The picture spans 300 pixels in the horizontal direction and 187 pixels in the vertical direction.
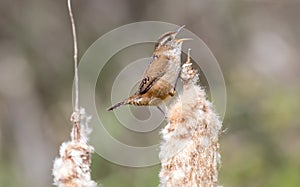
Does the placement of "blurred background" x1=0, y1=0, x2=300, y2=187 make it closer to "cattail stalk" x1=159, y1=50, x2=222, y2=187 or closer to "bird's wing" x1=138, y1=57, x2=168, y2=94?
"bird's wing" x1=138, y1=57, x2=168, y2=94

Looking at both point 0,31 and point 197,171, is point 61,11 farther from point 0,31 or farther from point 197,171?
point 197,171

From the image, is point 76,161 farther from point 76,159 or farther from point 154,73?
point 154,73

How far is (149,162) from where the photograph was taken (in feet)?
15.6

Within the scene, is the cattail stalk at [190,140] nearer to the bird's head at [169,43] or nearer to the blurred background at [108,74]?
the bird's head at [169,43]

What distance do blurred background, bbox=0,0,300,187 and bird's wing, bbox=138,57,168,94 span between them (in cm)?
342

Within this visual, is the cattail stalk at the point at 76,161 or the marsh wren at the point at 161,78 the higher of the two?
the marsh wren at the point at 161,78

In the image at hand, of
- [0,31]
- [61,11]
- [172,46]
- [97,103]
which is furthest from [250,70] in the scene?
[172,46]

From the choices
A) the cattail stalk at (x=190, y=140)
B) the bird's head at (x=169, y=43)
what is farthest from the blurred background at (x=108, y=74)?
the cattail stalk at (x=190, y=140)

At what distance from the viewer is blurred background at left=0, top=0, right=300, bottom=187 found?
5.23 meters

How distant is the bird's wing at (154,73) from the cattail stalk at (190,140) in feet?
0.32

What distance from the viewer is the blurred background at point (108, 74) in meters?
5.23

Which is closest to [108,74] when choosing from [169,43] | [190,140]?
[169,43]

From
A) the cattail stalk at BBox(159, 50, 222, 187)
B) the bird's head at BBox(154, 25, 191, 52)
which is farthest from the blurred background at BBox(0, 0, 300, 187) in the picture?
the cattail stalk at BBox(159, 50, 222, 187)

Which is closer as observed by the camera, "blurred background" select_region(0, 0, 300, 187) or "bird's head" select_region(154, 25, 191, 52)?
"bird's head" select_region(154, 25, 191, 52)
